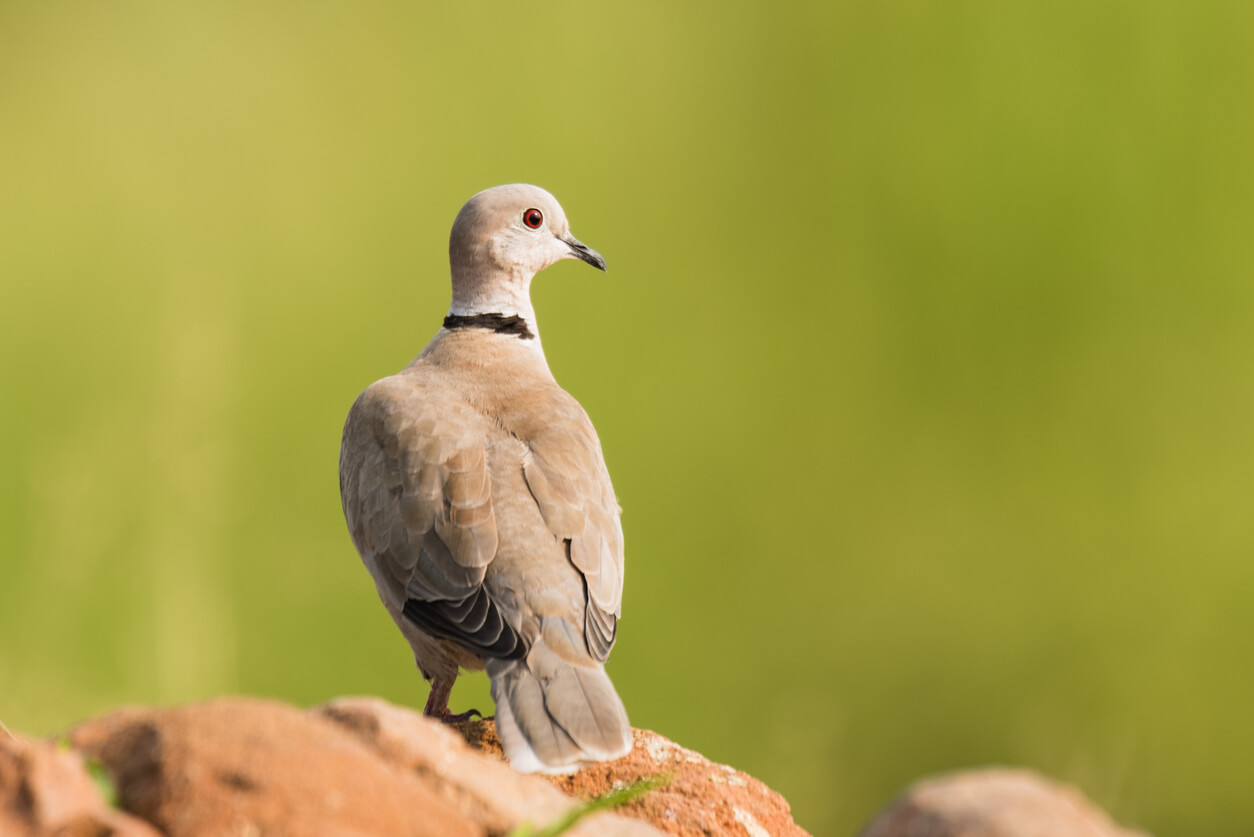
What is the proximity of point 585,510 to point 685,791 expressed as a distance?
3.27 feet

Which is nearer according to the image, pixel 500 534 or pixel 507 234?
pixel 500 534

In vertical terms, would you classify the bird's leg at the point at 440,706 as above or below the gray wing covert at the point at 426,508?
below

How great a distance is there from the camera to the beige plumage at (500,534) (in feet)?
10.5

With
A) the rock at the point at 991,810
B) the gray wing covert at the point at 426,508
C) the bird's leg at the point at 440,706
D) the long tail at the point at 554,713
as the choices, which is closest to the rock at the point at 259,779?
the rock at the point at 991,810

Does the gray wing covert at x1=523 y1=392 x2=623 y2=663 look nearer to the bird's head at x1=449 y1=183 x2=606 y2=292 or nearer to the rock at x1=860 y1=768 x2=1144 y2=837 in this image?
the bird's head at x1=449 y1=183 x2=606 y2=292

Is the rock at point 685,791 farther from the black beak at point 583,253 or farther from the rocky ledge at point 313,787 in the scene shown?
the black beak at point 583,253

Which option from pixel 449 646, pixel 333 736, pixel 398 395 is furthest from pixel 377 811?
pixel 398 395

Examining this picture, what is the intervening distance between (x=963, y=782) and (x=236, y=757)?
1.22 metres

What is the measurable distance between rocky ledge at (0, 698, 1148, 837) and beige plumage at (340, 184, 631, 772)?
0.86 metres

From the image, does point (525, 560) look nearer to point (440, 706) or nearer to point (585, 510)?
point (585, 510)

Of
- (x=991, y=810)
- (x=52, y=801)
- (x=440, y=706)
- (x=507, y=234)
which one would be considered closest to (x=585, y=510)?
(x=440, y=706)

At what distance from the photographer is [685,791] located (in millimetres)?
3090

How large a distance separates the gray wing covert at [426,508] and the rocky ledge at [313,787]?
3.86 ft

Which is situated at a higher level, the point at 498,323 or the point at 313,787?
the point at 498,323
